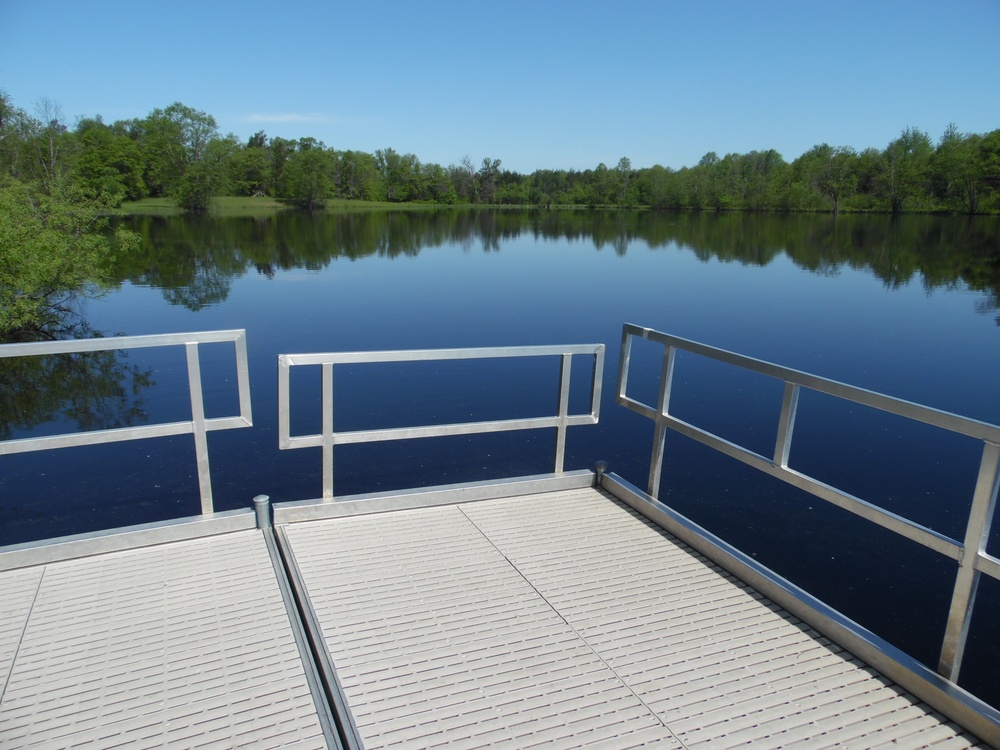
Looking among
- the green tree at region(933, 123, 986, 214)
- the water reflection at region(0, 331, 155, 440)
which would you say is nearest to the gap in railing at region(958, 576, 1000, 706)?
the water reflection at region(0, 331, 155, 440)

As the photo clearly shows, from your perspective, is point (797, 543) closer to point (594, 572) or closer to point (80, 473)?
point (594, 572)

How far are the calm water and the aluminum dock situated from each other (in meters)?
2.62

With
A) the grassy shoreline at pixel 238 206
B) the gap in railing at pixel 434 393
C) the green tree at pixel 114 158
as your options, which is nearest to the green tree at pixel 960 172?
the grassy shoreline at pixel 238 206

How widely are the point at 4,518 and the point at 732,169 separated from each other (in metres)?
102

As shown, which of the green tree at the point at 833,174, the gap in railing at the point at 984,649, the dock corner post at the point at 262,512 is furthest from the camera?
the green tree at the point at 833,174

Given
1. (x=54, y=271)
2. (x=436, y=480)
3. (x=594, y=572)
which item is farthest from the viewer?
(x=54, y=271)

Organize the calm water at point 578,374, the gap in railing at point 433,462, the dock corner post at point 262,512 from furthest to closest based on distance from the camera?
the gap in railing at point 433,462 → the calm water at point 578,374 → the dock corner post at point 262,512

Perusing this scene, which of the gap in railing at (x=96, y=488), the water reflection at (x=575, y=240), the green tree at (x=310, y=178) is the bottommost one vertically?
the gap in railing at (x=96, y=488)

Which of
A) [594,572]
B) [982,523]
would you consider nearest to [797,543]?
[594,572]

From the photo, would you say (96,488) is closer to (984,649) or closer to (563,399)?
(563,399)

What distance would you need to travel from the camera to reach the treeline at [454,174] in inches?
2574

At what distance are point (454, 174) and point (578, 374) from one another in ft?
364

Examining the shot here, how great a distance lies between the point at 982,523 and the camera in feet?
7.43

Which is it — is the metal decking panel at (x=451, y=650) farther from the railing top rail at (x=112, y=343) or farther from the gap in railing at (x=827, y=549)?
the gap in railing at (x=827, y=549)
